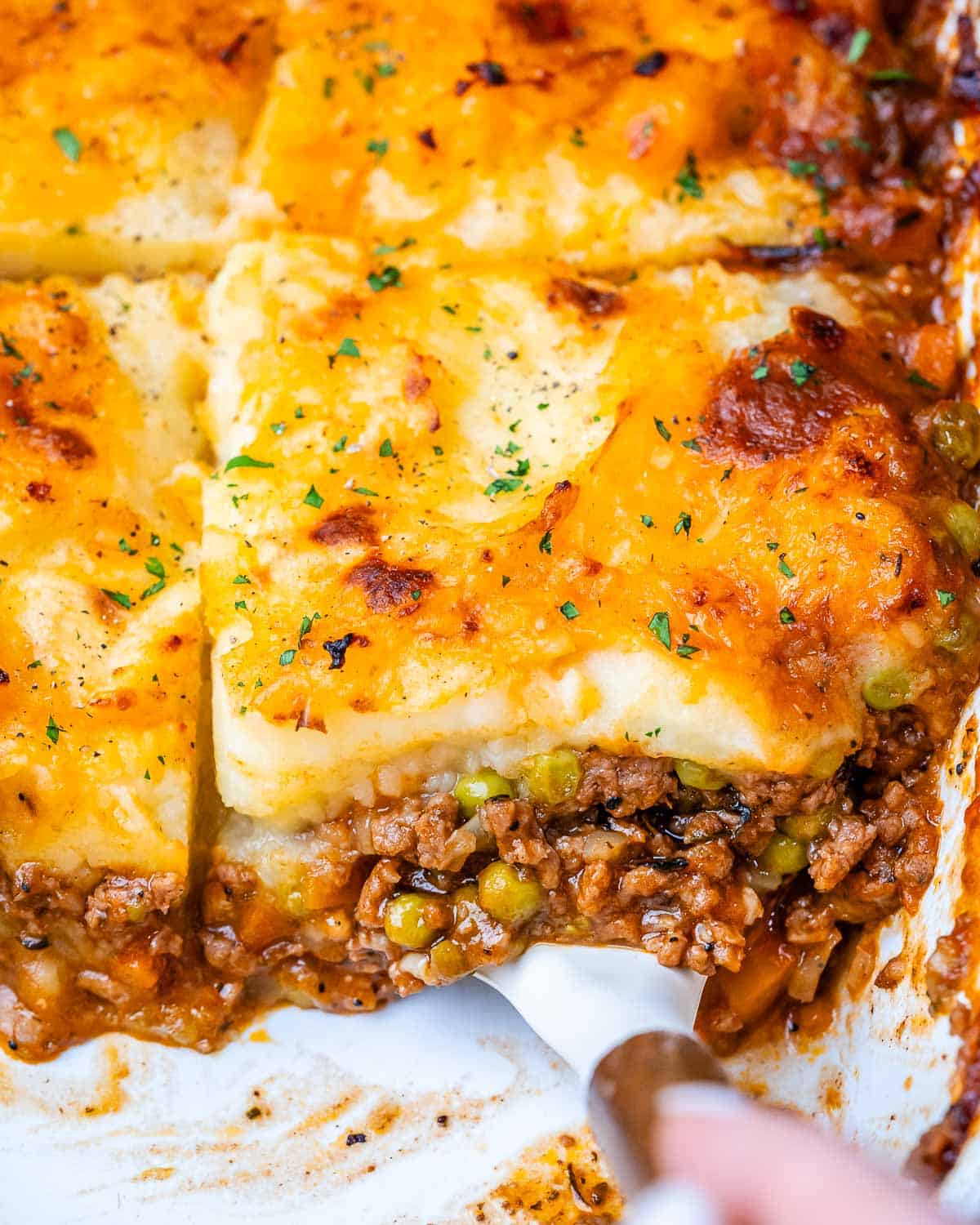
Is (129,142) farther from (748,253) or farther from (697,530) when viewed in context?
(697,530)

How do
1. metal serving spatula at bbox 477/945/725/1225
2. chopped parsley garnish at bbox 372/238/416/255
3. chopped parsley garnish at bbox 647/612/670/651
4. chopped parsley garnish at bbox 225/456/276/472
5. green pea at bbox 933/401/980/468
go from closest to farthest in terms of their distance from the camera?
metal serving spatula at bbox 477/945/725/1225 → chopped parsley garnish at bbox 647/612/670/651 → green pea at bbox 933/401/980/468 → chopped parsley garnish at bbox 225/456/276/472 → chopped parsley garnish at bbox 372/238/416/255

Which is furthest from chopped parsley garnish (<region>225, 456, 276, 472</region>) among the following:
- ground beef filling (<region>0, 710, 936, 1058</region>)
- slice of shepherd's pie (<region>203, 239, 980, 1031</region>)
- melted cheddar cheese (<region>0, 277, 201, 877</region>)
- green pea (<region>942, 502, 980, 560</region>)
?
green pea (<region>942, 502, 980, 560</region>)

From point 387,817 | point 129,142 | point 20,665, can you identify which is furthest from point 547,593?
point 129,142

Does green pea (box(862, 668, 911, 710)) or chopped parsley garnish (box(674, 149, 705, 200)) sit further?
chopped parsley garnish (box(674, 149, 705, 200))

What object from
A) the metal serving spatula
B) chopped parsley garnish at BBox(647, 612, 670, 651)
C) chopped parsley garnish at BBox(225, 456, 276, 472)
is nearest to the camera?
the metal serving spatula

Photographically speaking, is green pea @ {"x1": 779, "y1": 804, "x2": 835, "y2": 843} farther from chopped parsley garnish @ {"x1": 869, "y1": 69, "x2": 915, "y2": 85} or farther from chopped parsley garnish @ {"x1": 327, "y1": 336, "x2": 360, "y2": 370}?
chopped parsley garnish @ {"x1": 869, "y1": 69, "x2": 915, "y2": 85}

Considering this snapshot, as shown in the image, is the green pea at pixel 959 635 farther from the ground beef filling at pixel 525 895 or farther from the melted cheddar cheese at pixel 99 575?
the melted cheddar cheese at pixel 99 575
